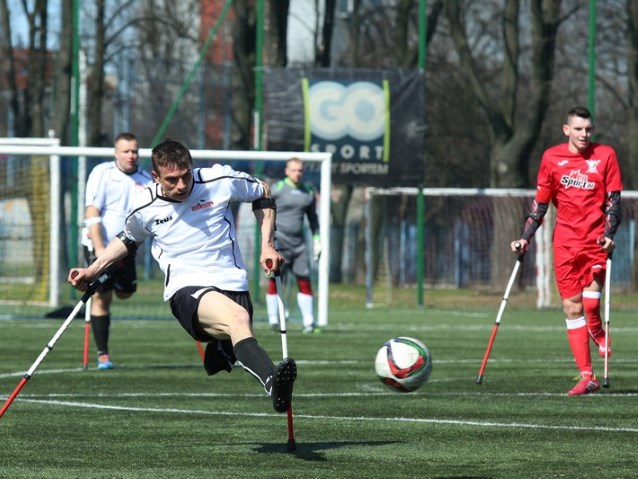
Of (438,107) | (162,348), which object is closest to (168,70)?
(438,107)

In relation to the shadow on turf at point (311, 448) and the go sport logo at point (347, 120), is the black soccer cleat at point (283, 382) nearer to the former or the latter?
the shadow on turf at point (311, 448)

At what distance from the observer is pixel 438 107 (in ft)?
145

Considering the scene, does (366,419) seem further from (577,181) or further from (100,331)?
(100,331)

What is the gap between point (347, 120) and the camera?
83.7ft

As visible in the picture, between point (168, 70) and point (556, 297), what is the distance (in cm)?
2051

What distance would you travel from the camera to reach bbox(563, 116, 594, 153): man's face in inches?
447

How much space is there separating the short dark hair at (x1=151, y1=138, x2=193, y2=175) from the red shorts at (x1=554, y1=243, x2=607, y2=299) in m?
4.51

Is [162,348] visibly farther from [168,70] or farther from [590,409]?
[168,70]

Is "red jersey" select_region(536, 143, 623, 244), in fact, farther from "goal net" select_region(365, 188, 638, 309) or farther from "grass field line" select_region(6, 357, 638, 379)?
"goal net" select_region(365, 188, 638, 309)

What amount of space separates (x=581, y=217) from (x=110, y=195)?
14.7 feet

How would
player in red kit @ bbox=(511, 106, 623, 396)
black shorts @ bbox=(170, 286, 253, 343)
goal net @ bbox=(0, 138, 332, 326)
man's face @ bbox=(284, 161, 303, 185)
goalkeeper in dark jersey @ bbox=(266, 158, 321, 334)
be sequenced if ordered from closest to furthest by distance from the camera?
1. black shorts @ bbox=(170, 286, 253, 343)
2. player in red kit @ bbox=(511, 106, 623, 396)
3. man's face @ bbox=(284, 161, 303, 185)
4. goalkeeper in dark jersey @ bbox=(266, 158, 321, 334)
5. goal net @ bbox=(0, 138, 332, 326)

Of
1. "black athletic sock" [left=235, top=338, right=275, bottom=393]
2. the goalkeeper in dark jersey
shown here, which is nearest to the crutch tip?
"black athletic sock" [left=235, top=338, right=275, bottom=393]

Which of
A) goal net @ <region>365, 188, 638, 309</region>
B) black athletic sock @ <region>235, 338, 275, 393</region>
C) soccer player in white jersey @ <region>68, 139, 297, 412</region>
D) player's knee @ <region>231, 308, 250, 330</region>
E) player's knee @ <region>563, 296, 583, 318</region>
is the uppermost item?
soccer player in white jersey @ <region>68, 139, 297, 412</region>

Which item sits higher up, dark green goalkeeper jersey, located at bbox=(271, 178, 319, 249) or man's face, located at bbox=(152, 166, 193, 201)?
man's face, located at bbox=(152, 166, 193, 201)
